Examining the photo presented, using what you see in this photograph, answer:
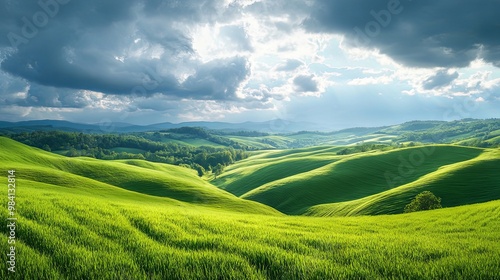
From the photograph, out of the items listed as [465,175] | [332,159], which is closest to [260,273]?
[465,175]

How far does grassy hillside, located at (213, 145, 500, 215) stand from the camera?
67438 mm

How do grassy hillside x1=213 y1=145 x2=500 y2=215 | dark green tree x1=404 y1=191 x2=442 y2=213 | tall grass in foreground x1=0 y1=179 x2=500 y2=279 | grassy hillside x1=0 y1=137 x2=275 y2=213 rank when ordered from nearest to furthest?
tall grass in foreground x1=0 y1=179 x2=500 y2=279
dark green tree x1=404 y1=191 x2=442 y2=213
grassy hillside x1=0 y1=137 x2=275 y2=213
grassy hillside x1=213 y1=145 x2=500 y2=215

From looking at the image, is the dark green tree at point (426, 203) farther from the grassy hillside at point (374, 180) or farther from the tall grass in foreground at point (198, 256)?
the tall grass in foreground at point (198, 256)

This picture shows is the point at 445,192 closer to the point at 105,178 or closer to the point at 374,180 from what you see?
the point at 374,180

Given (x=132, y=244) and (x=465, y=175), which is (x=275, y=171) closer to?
(x=465, y=175)

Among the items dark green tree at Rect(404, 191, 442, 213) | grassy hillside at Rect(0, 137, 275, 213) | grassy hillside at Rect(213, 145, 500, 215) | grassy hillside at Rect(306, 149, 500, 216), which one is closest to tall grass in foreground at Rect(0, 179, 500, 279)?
dark green tree at Rect(404, 191, 442, 213)

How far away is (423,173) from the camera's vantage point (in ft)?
320

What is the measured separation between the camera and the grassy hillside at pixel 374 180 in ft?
221

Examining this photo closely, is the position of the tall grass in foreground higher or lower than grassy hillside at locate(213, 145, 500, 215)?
higher

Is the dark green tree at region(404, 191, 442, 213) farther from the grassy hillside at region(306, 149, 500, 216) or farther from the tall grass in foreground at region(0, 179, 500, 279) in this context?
the tall grass in foreground at region(0, 179, 500, 279)

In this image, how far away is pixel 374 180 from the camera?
99000mm

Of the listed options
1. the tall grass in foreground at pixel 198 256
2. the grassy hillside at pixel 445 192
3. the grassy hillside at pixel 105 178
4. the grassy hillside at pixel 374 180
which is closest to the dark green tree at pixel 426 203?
the grassy hillside at pixel 445 192

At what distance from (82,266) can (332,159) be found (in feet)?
475

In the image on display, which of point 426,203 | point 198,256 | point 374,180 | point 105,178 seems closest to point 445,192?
point 426,203
